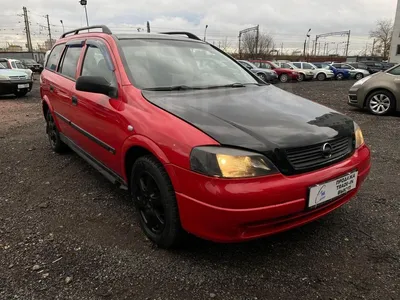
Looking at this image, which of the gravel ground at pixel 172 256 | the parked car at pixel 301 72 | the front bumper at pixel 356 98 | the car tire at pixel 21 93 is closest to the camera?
the gravel ground at pixel 172 256

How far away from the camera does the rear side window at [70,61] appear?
3828 millimetres

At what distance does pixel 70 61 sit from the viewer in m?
4.05

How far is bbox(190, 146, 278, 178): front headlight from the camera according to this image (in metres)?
1.95

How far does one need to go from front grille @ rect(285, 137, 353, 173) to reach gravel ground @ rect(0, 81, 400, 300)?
0.71 m

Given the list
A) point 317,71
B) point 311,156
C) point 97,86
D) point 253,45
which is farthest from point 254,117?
point 253,45

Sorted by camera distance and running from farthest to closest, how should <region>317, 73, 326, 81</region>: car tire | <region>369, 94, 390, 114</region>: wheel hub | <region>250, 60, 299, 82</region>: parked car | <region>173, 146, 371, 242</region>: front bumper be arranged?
<region>317, 73, 326, 81</region>: car tire, <region>250, 60, 299, 82</region>: parked car, <region>369, 94, 390, 114</region>: wheel hub, <region>173, 146, 371, 242</region>: front bumper

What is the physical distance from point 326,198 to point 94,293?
1.60m

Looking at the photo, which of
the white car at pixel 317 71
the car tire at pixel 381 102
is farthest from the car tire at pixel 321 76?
the car tire at pixel 381 102

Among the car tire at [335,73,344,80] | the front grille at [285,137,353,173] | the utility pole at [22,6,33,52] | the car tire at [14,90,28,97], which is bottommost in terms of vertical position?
the car tire at [335,73,344,80]

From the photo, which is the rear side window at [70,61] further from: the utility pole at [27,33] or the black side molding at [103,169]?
the utility pole at [27,33]

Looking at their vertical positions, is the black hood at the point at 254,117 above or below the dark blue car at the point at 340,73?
above

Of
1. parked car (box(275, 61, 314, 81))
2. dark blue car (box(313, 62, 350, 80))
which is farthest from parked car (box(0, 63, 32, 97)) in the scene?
dark blue car (box(313, 62, 350, 80))

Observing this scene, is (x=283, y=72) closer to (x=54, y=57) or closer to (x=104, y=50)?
(x=54, y=57)

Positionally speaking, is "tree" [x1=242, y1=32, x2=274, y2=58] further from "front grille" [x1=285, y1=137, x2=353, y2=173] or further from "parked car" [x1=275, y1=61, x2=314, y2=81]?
"front grille" [x1=285, y1=137, x2=353, y2=173]
